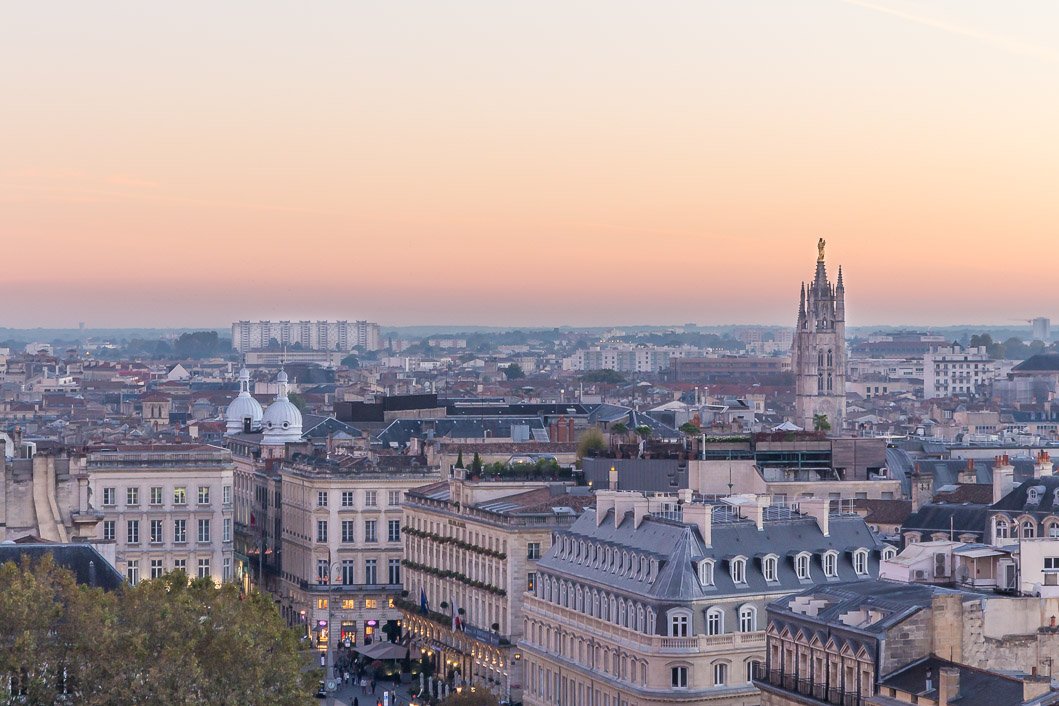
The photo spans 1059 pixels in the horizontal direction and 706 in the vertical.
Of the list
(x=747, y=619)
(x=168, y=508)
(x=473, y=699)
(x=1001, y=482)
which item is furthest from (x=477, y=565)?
(x=747, y=619)

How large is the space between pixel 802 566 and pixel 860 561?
292 centimetres

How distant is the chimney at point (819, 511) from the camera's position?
85.9 m

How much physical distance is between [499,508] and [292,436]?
6045 cm

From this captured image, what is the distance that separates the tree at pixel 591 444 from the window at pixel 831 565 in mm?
32092

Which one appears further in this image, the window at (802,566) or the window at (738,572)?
the window at (802,566)

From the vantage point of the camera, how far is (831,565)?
85.1 meters

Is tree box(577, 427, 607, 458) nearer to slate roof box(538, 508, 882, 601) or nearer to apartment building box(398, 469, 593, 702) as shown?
apartment building box(398, 469, 593, 702)

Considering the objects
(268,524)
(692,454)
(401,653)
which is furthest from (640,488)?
(268,524)

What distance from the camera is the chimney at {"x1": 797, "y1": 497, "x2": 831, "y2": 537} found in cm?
8588

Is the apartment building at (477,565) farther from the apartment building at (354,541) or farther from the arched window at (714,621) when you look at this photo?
the arched window at (714,621)

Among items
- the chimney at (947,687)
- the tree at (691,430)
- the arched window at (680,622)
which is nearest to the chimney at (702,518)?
the arched window at (680,622)

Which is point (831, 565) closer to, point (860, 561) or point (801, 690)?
point (860, 561)

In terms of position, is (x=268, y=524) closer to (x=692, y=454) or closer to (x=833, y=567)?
(x=692, y=454)

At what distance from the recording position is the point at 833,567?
279ft
